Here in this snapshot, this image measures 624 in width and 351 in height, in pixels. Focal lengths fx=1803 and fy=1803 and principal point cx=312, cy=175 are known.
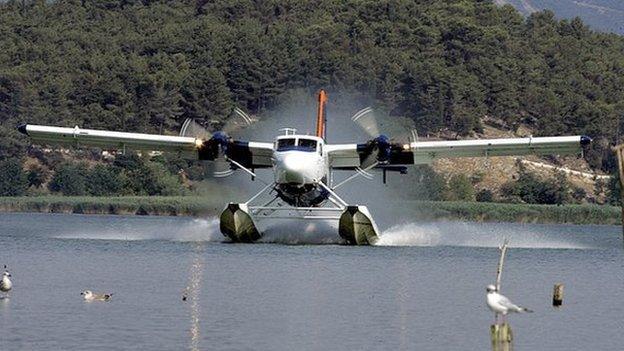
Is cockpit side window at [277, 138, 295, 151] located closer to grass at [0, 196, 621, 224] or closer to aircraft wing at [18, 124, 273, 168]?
aircraft wing at [18, 124, 273, 168]

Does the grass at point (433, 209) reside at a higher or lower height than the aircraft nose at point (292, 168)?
lower

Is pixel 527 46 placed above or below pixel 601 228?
above

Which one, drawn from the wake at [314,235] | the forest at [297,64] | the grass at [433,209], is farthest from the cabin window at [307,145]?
the forest at [297,64]

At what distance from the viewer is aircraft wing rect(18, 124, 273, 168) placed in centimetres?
4453

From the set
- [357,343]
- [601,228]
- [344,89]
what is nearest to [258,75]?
[344,89]

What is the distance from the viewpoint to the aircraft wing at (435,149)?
44219mm

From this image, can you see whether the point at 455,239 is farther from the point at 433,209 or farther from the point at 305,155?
the point at 433,209

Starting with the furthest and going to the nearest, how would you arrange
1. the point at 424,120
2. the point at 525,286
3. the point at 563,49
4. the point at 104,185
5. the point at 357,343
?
1. the point at 563,49
2. the point at 424,120
3. the point at 104,185
4. the point at 525,286
5. the point at 357,343

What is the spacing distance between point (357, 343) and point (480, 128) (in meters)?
88.4

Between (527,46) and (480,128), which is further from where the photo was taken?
(527,46)

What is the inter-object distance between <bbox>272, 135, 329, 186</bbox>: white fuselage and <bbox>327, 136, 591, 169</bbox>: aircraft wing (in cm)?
215

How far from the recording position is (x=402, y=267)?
38.5 m

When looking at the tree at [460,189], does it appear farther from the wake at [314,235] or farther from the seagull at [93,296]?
the seagull at [93,296]

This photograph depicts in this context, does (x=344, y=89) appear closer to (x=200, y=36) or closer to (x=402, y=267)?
(x=200, y=36)
